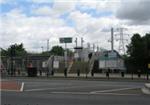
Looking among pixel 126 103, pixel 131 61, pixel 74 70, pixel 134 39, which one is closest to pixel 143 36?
pixel 134 39

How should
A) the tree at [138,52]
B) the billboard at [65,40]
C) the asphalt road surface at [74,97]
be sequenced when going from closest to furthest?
the asphalt road surface at [74,97] → the billboard at [65,40] → the tree at [138,52]

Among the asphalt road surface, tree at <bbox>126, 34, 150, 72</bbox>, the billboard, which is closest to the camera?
the asphalt road surface

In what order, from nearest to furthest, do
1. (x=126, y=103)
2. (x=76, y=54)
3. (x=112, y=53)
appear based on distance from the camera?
(x=126, y=103), (x=112, y=53), (x=76, y=54)

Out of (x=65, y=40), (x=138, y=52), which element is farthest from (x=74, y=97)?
(x=138, y=52)

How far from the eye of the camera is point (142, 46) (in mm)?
84500

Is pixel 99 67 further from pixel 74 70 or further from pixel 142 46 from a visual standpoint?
pixel 142 46

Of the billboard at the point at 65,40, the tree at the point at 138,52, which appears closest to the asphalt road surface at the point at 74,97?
the billboard at the point at 65,40

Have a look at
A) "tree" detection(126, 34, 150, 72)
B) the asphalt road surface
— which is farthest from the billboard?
the asphalt road surface

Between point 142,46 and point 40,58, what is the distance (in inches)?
783

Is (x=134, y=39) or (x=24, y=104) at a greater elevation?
(x=134, y=39)

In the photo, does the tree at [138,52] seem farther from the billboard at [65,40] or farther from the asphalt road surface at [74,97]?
the asphalt road surface at [74,97]

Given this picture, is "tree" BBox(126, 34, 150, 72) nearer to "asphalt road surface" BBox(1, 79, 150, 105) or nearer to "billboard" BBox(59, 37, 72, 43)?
"billboard" BBox(59, 37, 72, 43)

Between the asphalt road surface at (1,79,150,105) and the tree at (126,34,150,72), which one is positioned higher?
the tree at (126,34,150,72)

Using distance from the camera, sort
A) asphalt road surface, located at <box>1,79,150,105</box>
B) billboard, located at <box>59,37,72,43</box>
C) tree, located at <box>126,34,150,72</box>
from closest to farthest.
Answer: asphalt road surface, located at <box>1,79,150,105</box> → billboard, located at <box>59,37,72,43</box> → tree, located at <box>126,34,150,72</box>
